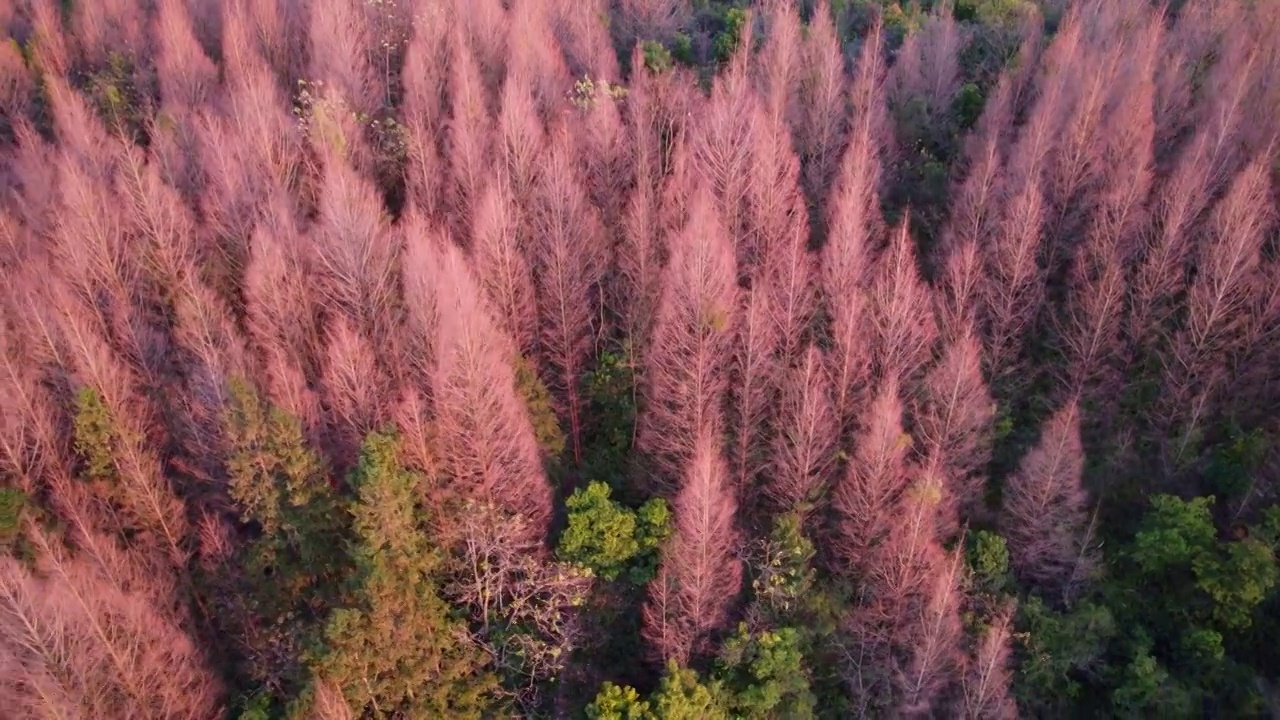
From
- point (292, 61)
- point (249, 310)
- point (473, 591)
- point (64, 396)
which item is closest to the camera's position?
point (473, 591)

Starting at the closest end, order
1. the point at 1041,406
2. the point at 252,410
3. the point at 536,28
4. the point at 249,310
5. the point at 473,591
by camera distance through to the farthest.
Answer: the point at 252,410, the point at 473,591, the point at 249,310, the point at 1041,406, the point at 536,28

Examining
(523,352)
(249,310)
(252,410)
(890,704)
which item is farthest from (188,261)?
(890,704)

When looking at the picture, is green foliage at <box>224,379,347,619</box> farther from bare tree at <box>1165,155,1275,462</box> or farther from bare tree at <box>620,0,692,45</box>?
bare tree at <box>620,0,692,45</box>

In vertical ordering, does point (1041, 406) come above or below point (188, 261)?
below

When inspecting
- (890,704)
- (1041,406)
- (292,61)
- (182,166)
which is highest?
(292,61)

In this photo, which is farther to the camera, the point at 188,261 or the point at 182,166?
the point at 182,166

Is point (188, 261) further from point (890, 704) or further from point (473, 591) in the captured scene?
point (890, 704)

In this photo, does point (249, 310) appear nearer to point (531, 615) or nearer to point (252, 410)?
point (252, 410)

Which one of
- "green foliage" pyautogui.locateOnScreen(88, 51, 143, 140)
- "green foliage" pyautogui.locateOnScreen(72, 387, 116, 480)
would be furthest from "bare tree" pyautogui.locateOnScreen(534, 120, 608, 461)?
"green foliage" pyautogui.locateOnScreen(88, 51, 143, 140)
